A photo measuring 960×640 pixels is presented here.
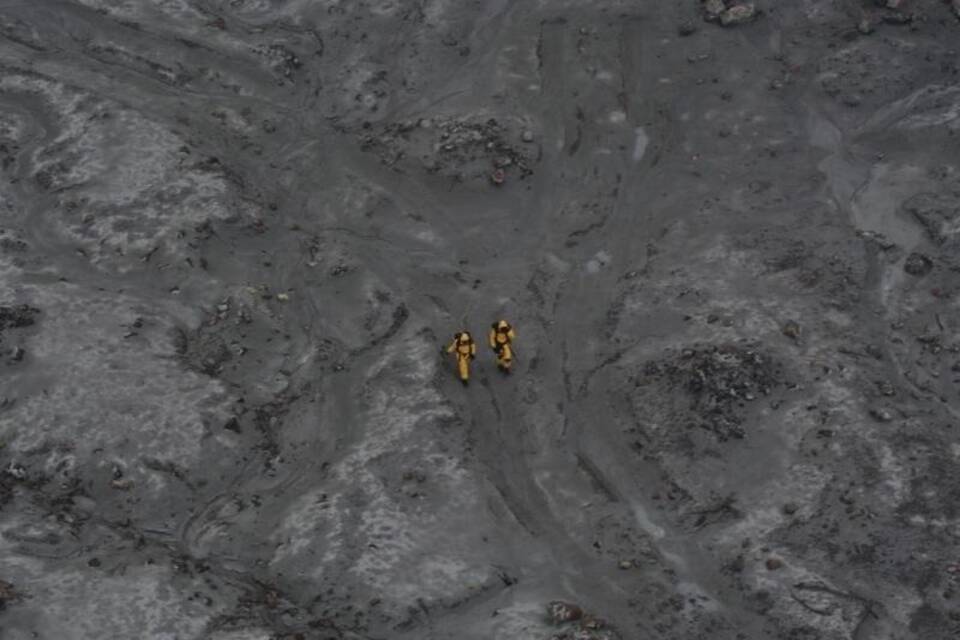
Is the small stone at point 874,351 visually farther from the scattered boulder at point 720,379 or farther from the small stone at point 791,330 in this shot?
the scattered boulder at point 720,379

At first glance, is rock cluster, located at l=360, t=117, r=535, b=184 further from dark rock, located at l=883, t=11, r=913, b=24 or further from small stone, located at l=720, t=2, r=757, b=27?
dark rock, located at l=883, t=11, r=913, b=24

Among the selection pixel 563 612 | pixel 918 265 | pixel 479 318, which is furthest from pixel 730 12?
pixel 563 612

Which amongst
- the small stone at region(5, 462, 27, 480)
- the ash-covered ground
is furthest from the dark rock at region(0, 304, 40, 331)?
the small stone at region(5, 462, 27, 480)

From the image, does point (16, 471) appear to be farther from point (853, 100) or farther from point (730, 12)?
point (730, 12)

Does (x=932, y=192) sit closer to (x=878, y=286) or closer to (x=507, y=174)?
(x=878, y=286)

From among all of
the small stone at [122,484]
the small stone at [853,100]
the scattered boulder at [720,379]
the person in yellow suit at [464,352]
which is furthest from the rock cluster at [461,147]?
the small stone at [122,484]

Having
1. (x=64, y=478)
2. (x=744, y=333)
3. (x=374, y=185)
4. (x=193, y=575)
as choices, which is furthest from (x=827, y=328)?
(x=64, y=478)
